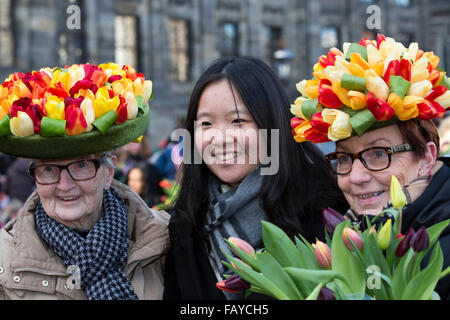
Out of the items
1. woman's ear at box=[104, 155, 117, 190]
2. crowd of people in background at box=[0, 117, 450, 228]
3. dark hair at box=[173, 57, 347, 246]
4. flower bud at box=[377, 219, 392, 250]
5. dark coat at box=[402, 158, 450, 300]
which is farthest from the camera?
crowd of people in background at box=[0, 117, 450, 228]

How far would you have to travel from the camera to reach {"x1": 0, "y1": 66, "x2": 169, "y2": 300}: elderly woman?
2.50 metres

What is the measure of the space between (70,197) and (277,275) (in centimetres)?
124

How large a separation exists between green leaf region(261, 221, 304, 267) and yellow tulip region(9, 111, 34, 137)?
3.75 ft

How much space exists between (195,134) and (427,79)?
1.02 meters

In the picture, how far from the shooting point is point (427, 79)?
81.9 inches

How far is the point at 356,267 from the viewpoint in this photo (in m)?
1.64

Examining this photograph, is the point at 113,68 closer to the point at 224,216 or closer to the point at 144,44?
the point at 224,216

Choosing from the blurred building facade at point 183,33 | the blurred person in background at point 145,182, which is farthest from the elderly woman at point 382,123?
the blurred building facade at point 183,33

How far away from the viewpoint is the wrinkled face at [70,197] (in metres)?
2.56

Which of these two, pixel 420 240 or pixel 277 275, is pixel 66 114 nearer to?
pixel 277 275

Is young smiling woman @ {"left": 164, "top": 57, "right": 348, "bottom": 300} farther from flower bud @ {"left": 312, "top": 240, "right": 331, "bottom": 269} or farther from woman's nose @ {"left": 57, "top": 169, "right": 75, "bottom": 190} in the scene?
flower bud @ {"left": 312, "top": 240, "right": 331, "bottom": 269}

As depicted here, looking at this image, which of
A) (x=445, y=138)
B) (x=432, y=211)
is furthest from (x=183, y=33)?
(x=432, y=211)

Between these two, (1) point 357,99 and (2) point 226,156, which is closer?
(1) point 357,99

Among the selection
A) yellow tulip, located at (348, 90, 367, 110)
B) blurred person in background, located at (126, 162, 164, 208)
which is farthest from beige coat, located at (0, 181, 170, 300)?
blurred person in background, located at (126, 162, 164, 208)
